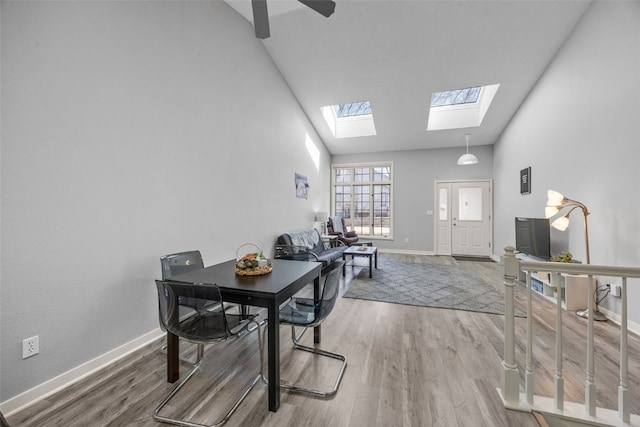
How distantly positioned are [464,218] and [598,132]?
417 centimetres

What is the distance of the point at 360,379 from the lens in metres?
1.85

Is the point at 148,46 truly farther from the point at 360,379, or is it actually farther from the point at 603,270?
the point at 603,270

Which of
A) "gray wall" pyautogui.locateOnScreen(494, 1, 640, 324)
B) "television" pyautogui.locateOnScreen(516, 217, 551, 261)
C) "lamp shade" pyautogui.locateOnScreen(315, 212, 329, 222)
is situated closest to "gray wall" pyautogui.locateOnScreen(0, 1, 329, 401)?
"lamp shade" pyautogui.locateOnScreen(315, 212, 329, 222)

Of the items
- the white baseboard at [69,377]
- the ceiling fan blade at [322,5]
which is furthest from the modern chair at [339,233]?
the ceiling fan blade at [322,5]

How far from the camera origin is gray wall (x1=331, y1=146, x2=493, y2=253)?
6.80 m

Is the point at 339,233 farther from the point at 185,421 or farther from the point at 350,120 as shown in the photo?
the point at 185,421

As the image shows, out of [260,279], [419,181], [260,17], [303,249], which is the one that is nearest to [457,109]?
[419,181]

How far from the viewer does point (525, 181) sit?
15.4 ft

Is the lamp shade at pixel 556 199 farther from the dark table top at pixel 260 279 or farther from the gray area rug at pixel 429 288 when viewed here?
the dark table top at pixel 260 279

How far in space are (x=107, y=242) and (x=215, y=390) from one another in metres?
1.40

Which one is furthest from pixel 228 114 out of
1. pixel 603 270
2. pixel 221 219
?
pixel 603 270

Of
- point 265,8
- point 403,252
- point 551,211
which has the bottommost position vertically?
point 403,252

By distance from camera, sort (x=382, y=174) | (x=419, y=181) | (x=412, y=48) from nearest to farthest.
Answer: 1. (x=412, y=48)
2. (x=419, y=181)
3. (x=382, y=174)

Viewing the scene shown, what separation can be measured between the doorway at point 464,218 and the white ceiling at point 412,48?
1.83 m
